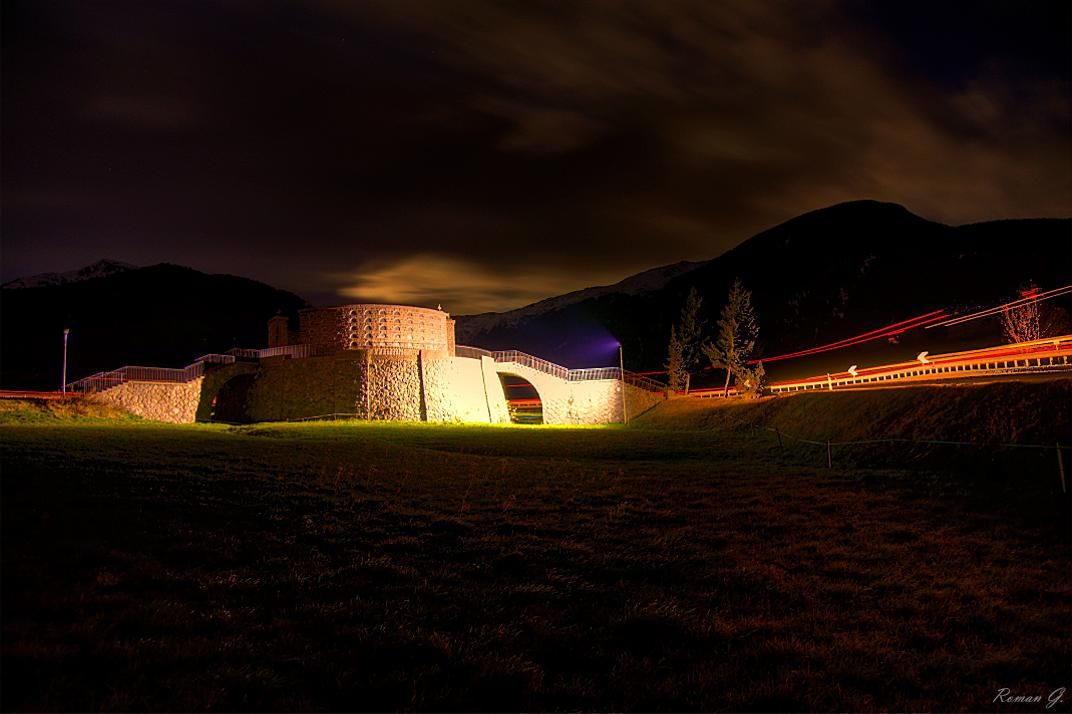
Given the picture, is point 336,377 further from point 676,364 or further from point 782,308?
point 782,308

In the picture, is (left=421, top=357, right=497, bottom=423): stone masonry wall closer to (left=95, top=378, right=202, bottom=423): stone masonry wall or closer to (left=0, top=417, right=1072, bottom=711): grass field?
(left=95, top=378, right=202, bottom=423): stone masonry wall

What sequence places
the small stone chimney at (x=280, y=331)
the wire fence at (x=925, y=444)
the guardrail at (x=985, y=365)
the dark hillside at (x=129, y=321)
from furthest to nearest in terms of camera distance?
the dark hillside at (x=129, y=321) < the small stone chimney at (x=280, y=331) < the guardrail at (x=985, y=365) < the wire fence at (x=925, y=444)

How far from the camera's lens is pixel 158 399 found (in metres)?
43.8

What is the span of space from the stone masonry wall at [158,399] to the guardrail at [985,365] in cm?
4609

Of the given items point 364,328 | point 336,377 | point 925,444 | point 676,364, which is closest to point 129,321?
point 336,377

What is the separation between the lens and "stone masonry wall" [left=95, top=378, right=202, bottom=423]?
1614 inches

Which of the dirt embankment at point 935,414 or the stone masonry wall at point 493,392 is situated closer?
the dirt embankment at point 935,414

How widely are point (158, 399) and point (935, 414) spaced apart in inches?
1857

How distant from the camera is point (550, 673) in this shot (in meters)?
5.79

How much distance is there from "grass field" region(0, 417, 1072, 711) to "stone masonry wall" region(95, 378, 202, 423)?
29.3m

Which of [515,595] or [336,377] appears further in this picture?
[336,377]

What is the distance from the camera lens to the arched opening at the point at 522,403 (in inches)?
2640
